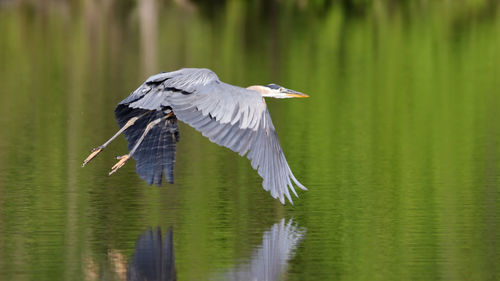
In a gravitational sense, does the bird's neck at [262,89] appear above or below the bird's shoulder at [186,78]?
below

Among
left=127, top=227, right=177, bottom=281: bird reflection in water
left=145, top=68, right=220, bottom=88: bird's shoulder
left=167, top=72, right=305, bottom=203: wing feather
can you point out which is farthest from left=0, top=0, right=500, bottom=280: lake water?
left=145, top=68, right=220, bottom=88: bird's shoulder

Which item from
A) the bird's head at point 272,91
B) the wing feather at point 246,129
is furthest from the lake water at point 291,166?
the bird's head at point 272,91

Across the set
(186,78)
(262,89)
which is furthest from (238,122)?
(262,89)

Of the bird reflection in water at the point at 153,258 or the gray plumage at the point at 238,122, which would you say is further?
the gray plumage at the point at 238,122

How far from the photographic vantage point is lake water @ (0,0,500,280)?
344 inches

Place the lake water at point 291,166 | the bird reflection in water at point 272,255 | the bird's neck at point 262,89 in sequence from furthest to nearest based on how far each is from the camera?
the bird's neck at point 262,89 < the lake water at point 291,166 < the bird reflection in water at point 272,255

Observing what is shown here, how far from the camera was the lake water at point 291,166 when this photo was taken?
874cm

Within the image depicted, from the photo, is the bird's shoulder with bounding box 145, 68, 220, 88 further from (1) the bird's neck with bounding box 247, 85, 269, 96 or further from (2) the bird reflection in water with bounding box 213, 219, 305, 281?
(2) the bird reflection in water with bounding box 213, 219, 305, 281

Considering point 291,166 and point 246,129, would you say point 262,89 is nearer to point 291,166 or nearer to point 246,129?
point 246,129

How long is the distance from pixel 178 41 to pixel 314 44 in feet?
12.9

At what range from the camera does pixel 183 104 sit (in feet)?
32.2

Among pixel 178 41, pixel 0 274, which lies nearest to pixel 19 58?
pixel 178 41

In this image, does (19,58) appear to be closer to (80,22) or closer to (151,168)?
(80,22)

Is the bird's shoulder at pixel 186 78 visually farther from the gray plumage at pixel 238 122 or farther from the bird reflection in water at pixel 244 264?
the bird reflection in water at pixel 244 264
